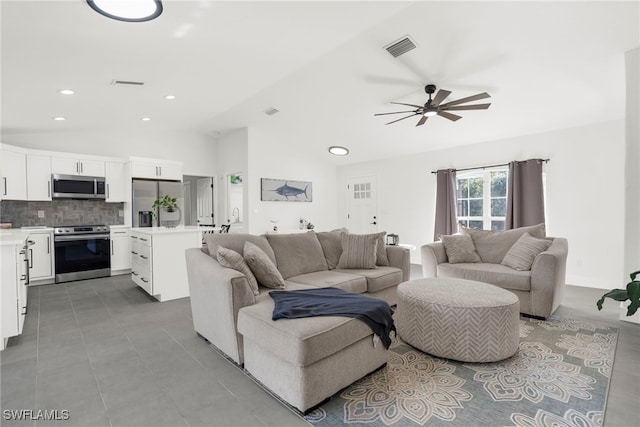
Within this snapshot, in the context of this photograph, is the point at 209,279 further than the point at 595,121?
No

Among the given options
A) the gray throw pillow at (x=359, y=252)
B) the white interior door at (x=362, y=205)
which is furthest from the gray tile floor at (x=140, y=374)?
the white interior door at (x=362, y=205)

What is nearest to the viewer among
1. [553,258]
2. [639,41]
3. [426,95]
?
[639,41]

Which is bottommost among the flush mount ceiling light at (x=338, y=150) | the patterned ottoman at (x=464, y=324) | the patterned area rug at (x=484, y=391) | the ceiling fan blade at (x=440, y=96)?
the patterned area rug at (x=484, y=391)

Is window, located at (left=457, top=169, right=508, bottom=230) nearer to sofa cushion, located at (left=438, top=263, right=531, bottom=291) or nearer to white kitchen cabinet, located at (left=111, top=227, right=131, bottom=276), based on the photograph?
sofa cushion, located at (left=438, top=263, right=531, bottom=291)

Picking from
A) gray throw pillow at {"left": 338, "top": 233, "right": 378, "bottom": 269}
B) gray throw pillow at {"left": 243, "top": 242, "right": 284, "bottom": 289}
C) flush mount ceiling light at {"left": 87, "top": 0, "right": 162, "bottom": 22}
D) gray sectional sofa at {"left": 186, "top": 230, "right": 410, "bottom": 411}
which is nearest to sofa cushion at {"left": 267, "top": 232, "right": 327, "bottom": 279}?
gray sectional sofa at {"left": 186, "top": 230, "right": 410, "bottom": 411}

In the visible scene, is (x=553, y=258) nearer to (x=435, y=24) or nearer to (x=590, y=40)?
(x=590, y=40)

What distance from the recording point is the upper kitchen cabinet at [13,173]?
451 centimetres

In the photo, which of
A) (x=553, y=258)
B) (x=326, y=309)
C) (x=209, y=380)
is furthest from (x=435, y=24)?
(x=209, y=380)

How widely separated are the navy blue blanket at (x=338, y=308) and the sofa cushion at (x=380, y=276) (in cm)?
94

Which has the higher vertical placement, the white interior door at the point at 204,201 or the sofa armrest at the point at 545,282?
the white interior door at the point at 204,201

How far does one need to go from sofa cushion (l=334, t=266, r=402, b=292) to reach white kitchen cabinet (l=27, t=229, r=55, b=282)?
4.62 m

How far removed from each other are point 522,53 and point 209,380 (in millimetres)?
4187

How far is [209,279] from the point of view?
238 centimetres

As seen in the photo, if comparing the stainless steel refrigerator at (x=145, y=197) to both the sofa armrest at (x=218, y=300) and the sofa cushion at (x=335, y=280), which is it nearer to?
the sofa armrest at (x=218, y=300)
